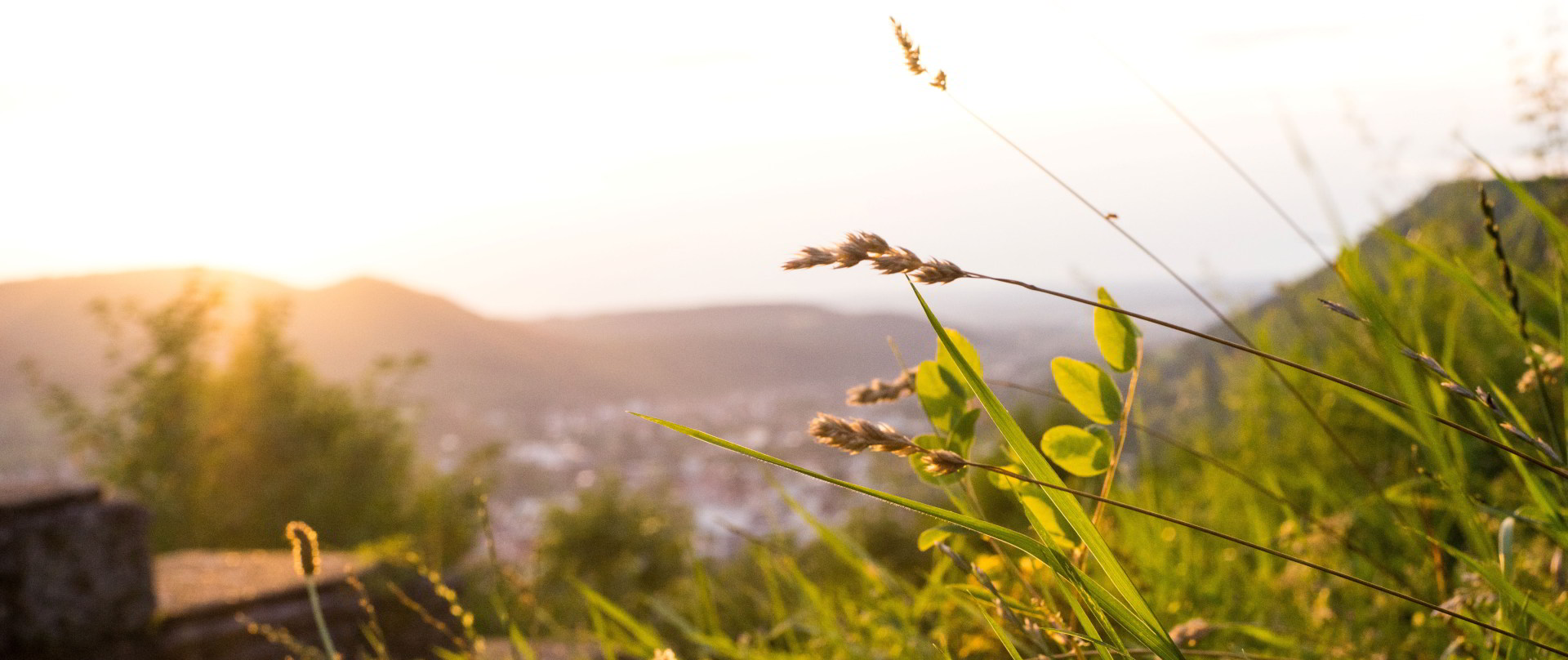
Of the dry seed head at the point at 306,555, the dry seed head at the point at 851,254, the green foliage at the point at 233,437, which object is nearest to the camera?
the dry seed head at the point at 851,254

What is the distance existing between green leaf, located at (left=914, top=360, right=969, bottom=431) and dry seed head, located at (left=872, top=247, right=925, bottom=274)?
0.28 metres

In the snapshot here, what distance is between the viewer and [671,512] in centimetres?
781

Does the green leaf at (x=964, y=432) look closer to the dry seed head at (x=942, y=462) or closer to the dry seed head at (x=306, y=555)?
the dry seed head at (x=942, y=462)

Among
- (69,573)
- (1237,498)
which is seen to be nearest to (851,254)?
(1237,498)

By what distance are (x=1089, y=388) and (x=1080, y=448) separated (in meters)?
0.05

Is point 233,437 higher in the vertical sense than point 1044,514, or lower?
lower

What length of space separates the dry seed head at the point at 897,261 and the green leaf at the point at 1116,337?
29cm

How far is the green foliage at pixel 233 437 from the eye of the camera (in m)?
7.26

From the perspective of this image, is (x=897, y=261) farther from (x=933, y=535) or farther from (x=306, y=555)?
(x=306, y=555)

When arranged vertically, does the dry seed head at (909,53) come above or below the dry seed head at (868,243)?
above

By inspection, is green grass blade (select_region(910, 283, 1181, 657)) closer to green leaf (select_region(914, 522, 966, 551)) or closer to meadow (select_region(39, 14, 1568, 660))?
meadow (select_region(39, 14, 1568, 660))

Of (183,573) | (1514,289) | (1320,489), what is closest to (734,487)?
(183,573)

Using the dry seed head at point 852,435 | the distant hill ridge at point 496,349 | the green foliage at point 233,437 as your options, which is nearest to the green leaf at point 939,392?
the dry seed head at point 852,435

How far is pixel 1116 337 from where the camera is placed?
0.76 metres
